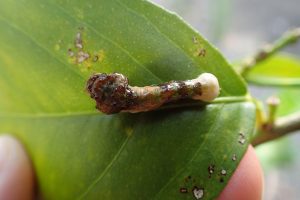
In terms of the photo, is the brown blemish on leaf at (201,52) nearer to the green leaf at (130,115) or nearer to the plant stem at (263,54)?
the green leaf at (130,115)

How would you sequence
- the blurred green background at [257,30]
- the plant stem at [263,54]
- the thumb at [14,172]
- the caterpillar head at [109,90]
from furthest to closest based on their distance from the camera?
the blurred green background at [257,30] → the plant stem at [263,54] → the thumb at [14,172] → the caterpillar head at [109,90]

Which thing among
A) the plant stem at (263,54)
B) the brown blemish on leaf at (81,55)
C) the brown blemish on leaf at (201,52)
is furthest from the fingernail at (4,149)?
the plant stem at (263,54)

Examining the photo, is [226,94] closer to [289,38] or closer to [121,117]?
[121,117]

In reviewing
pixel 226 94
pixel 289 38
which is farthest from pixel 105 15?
pixel 289 38

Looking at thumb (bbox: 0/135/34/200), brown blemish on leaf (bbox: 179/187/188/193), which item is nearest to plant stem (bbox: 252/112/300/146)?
brown blemish on leaf (bbox: 179/187/188/193)

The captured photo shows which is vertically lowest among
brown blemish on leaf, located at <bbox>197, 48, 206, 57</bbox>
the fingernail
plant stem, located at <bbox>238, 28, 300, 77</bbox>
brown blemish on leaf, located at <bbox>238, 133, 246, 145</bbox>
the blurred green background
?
brown blemish on leaf, located at <bbox>238, 133, 246, 145</bbox>

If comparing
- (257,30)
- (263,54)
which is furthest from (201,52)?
(257,30)

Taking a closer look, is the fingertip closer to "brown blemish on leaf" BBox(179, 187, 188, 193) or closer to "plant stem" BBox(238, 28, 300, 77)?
"brown blemish on leaf" BBox(179, 187, 188, 193)

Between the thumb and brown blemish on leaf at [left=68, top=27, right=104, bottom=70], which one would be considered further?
the thumb
